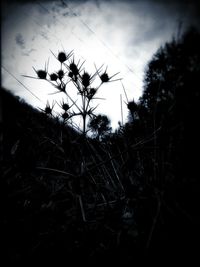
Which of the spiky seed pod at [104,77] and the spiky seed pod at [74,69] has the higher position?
the spiky seed pod at [74,69]

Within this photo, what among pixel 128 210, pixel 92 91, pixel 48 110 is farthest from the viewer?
pixel 48 110

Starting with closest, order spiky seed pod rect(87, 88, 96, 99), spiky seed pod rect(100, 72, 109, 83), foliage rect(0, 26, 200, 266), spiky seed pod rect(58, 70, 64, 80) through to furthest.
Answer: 1. foliage rect(0, 26, 200, 266)
2. spiky seed pod rect(87, 88, 96, 99)
3. spiky seed pod rect(100, 72, 109, 83)
4. spiky seed pod rect(58, 70, 64, 80)

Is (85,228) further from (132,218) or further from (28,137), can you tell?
(28,137)

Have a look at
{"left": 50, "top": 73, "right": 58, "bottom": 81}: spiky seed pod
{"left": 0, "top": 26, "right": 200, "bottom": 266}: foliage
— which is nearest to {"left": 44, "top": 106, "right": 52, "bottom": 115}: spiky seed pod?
{"left": 50, "top": 73, "right": 58, "bottom": 81}: spiky seed pod

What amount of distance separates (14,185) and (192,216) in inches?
49.6

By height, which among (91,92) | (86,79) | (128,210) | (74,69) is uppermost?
(74,69)

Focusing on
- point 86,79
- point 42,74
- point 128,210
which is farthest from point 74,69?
point 128,210

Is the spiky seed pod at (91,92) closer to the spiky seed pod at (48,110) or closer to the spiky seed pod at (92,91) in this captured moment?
the spiky seed pod at (92,91)

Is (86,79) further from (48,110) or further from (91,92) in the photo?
(48,110)

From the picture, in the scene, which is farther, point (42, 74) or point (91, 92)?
point (42, 74)

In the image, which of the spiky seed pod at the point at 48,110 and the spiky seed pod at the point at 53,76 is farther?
the spiky seed pod at the point at 48,110

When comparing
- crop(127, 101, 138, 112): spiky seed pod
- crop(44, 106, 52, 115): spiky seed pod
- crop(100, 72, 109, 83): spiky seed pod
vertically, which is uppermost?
crop(100, 72, 109, 83): spiky seed pod

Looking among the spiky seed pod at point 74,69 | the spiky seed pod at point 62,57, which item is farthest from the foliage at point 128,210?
the spiky seed pod at point 62,57

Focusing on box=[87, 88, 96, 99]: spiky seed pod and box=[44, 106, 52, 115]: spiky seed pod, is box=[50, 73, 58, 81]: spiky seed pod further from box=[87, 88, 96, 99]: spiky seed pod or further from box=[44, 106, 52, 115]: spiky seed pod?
box=[87, 88, 96, 99]: spiky seed pod
